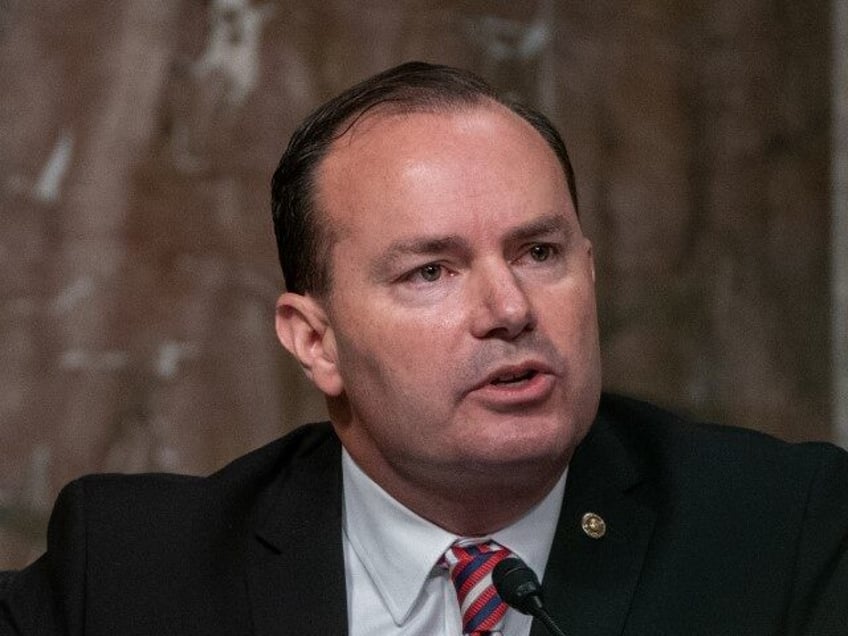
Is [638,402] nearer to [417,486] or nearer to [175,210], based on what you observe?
[417,486]

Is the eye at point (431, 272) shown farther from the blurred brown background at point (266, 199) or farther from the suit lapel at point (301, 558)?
the blurred brown background at point (266, 199)

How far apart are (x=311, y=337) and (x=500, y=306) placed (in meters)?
0.53

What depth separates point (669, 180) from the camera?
441cm

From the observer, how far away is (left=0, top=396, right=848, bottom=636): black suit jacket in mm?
2611

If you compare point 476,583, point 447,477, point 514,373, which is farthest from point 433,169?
point 476,583

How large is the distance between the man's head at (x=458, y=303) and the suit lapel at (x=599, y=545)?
0.11m

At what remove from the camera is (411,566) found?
270 centimetres

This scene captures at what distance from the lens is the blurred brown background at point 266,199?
3.76 meters

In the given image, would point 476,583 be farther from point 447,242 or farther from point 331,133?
point 331,133

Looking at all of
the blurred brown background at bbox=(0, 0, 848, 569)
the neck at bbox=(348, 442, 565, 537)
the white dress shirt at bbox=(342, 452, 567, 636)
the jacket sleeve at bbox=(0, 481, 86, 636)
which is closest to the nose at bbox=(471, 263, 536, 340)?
the neck at bbox=(348, 442, 565, 537)

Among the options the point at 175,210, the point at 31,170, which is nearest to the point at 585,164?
the point at 175,210

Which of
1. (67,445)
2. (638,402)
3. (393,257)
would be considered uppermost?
(393,257)

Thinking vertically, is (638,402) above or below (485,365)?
below

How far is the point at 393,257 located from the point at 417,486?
1.42 ft
